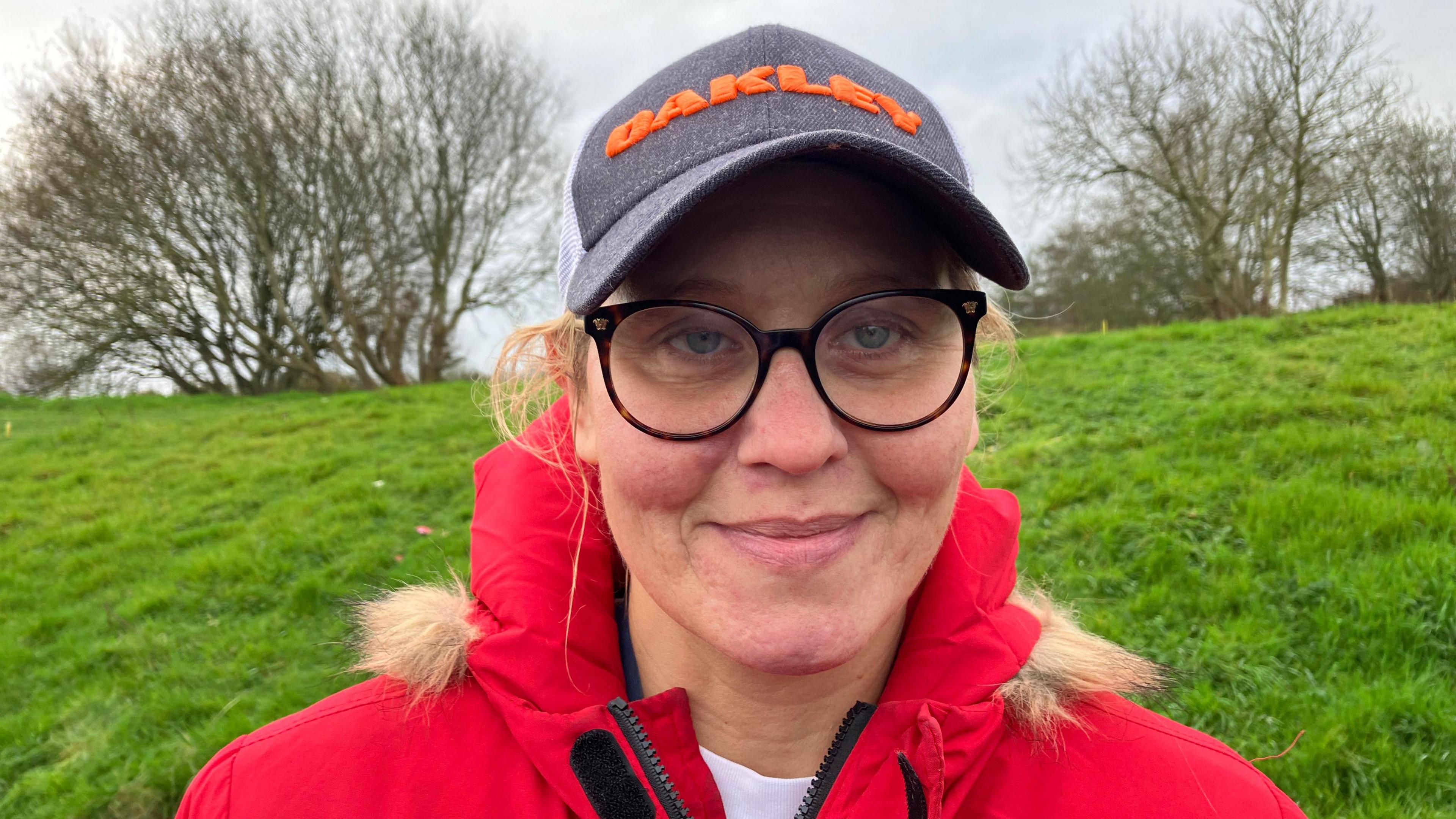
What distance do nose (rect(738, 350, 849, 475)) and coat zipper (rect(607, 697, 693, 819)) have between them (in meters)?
0.48

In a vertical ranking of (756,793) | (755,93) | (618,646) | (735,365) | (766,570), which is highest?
(755,93)

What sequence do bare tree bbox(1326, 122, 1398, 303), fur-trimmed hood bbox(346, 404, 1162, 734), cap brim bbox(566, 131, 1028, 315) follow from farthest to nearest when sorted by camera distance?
bare tree bbox(1326, 122, 1398, 303)
fur-trimmed hood bbox(346, 404, 1162, 734)
cap brim bbox(566, 131, 1028, 315)

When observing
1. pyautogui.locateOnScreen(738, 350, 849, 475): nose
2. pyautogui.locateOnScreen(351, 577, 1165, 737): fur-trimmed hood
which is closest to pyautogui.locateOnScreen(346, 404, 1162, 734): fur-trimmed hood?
pyautogui.locateOnScreen(351, 577, 1165, 737): fur-trimmed hood

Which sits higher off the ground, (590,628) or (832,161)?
(832,161)

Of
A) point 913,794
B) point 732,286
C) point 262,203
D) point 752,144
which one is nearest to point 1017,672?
point 913,794

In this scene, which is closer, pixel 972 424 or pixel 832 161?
pixel 832 161

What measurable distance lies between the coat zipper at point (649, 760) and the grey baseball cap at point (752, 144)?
66 cm

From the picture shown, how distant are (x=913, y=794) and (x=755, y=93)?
109 cm

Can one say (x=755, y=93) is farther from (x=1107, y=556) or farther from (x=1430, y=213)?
(x=1430, y=213)

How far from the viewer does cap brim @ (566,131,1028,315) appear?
997 mm

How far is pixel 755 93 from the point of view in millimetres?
1111

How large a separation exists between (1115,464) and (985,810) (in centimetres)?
475

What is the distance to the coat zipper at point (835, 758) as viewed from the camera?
1238mm

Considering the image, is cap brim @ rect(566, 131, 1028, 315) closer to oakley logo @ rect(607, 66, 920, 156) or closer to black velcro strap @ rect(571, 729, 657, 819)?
oakley logo @ rect(607, 66, 920, 156)
